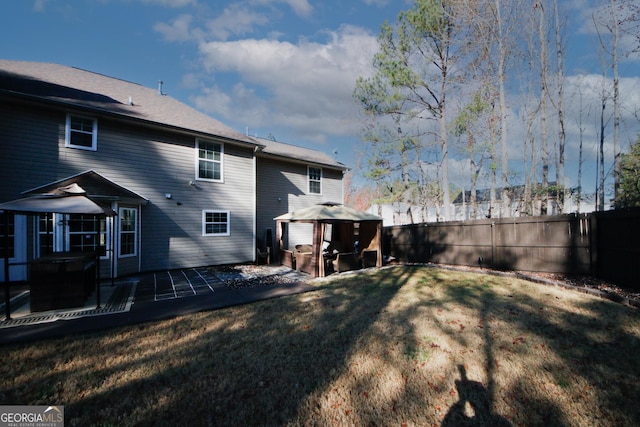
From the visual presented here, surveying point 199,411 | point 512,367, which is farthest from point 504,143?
point 199,411

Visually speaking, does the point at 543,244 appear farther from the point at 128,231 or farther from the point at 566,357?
the point at 128,231

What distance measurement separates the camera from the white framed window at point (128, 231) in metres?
8.14

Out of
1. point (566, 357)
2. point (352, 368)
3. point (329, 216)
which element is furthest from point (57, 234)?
point (566, 357)

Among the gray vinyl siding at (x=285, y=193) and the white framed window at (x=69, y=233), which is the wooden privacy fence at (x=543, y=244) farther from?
the white framed window at (x=69, y=233)

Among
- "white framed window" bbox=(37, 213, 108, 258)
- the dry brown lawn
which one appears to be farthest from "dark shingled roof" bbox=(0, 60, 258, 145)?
the dry brown lawn

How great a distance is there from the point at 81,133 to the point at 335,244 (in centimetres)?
958

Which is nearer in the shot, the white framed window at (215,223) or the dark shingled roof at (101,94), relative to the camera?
the dark shingled roof at (101,94)

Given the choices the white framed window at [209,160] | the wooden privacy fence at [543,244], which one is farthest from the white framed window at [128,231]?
the wooden privacy fence at [543,244]

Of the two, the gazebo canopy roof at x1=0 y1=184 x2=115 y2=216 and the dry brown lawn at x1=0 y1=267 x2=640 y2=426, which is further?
the gazebo canopy roof at x1=0 y1=184 x2=115 y2=216

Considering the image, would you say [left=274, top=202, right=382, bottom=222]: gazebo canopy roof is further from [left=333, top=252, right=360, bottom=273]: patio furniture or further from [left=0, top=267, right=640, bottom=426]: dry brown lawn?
[left=0, top=267, right=640, bottom=426]: dry brown lawn

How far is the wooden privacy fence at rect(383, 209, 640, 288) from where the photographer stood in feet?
18.5

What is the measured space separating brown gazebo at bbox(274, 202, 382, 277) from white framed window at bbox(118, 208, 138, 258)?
192 inches

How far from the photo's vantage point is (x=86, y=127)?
812 centimetres

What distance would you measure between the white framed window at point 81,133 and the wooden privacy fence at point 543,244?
12004 millimetres
